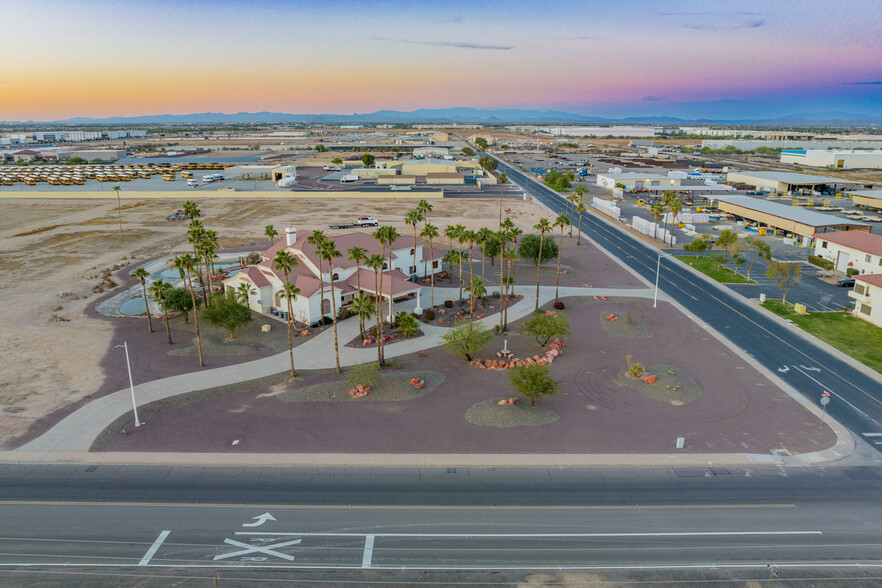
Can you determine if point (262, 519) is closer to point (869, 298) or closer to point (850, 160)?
point (869, 298)

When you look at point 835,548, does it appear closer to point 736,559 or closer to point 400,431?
point 736,559

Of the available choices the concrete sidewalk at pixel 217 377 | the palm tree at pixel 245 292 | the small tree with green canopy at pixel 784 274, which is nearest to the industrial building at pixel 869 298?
the small tree with green canopy at pixel 784 274

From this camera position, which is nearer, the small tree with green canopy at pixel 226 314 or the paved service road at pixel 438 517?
the paved service road at pixel 438 517

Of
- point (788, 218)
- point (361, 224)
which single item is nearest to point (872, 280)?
point (788, 218)

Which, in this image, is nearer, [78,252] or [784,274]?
[784,274]

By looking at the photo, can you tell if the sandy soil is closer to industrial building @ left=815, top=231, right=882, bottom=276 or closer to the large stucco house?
the large stucco house

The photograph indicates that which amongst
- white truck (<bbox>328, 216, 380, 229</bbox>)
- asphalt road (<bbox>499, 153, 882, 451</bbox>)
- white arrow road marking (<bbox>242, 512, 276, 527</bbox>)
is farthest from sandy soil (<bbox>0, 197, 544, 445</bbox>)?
asphalt road (<bbox>499, 153, 882, 451</bbox>)

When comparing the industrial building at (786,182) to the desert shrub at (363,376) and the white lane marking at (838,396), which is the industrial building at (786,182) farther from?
the desert shrub at (363,376)
